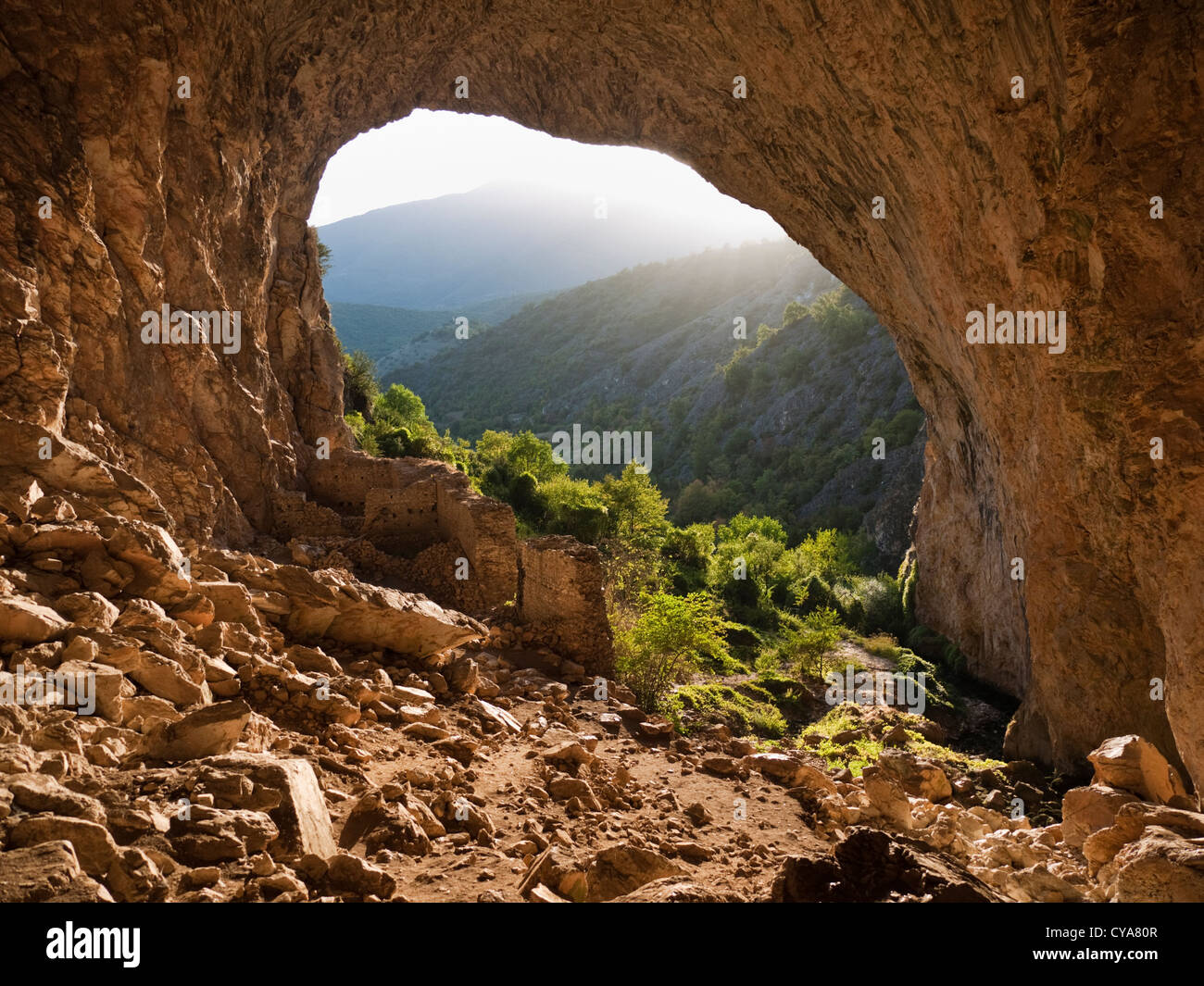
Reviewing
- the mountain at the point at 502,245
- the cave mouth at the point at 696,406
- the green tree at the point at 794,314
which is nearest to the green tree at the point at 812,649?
the cave mouth at the point at 696,406

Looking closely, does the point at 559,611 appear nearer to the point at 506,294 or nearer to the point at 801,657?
the point at 801,657

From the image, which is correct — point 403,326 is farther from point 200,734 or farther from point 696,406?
point 200,734

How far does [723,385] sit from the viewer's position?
66000 mm

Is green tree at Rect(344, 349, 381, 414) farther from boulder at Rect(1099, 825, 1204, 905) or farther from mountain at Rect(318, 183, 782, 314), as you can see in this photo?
mountain at Rect(318, 183, 782, 314)

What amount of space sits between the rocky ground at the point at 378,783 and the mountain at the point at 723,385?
109ft

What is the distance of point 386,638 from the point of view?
7520 millimetres

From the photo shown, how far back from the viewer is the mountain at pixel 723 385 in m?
47.3

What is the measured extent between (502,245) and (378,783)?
167080mm

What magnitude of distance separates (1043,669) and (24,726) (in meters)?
11.8

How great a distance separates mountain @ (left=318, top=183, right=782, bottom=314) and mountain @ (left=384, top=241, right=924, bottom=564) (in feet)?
135

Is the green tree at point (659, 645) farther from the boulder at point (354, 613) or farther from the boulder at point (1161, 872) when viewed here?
the boulder at point (1161, 872)

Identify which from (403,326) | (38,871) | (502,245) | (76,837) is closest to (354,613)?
(76,837)

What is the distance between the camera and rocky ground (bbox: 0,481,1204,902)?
3.06 metres
